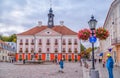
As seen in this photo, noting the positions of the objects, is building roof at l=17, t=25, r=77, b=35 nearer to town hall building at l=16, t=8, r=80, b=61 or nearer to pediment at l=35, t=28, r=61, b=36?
town hall building at l=16, t=8, r=80, b=61

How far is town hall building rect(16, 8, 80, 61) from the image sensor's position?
253 ft

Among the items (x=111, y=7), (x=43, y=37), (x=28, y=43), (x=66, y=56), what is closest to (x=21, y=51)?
(x=28, y=43)

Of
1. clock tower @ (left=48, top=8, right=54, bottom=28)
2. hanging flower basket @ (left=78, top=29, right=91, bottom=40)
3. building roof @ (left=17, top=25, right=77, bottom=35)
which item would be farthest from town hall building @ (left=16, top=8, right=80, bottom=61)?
A: hanging flower basket @ (left=78, top=29, right=91, bottom=40)

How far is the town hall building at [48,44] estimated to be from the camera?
7700 centimetres

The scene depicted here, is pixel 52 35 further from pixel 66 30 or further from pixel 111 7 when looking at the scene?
pixel 111 7

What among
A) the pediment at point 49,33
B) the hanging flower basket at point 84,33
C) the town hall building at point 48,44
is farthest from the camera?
the pediment at point 49,33

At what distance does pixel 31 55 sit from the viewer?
253ft

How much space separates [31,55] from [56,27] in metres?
14.0

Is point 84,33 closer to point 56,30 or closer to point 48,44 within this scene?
point 48,44

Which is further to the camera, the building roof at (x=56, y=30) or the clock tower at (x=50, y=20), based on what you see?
the clock tower at (x=50, y=20)

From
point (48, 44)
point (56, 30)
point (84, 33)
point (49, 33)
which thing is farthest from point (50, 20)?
point (84, 33)

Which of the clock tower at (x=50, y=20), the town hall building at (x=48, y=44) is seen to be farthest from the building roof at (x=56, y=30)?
the clock tower at (x=50, y=20)

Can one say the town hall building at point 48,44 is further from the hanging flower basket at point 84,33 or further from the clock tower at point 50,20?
the hanging flower basket at point 84,33

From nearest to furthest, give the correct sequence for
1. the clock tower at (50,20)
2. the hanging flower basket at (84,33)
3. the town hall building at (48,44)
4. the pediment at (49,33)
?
the hanging flower basket at (84,33) → the town hall building at (48,44) → the pediment at (49,33) → the clock tower at (50,20)
